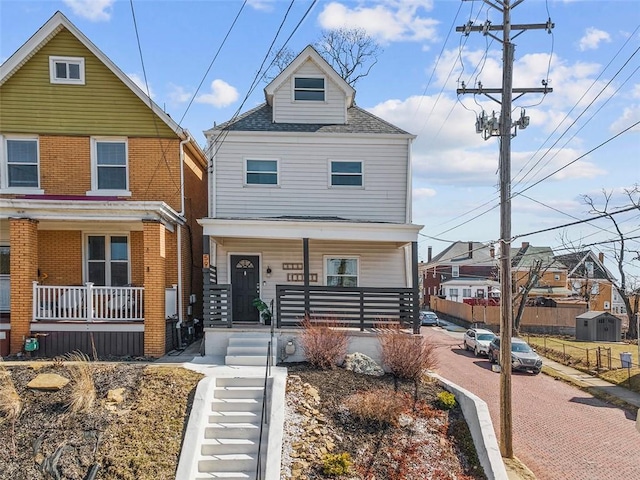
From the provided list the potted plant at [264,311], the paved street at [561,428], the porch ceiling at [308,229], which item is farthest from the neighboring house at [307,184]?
the paved street at [561,428]

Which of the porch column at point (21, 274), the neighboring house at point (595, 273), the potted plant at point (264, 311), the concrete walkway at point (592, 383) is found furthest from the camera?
the neighboring house at point (595, 273)

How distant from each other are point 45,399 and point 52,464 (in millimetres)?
1757

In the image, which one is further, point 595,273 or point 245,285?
point 595,273

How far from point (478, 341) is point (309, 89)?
14.8 metres

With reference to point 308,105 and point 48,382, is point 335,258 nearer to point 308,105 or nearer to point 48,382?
point 308,105

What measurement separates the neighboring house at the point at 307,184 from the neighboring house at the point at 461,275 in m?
31.6

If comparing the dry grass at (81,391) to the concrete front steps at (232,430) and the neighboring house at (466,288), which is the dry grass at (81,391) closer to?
the concrete front steps at (232,430)

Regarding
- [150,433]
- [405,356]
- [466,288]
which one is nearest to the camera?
[150,433]

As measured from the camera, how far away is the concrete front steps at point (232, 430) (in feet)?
25.1

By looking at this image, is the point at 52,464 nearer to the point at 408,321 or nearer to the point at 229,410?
the point at 229,410

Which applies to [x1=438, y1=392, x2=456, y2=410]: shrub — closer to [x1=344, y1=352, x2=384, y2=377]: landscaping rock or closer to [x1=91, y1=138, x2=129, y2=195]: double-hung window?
[x1=344, y1=352, x2=384, y2=377]: landscaping rock

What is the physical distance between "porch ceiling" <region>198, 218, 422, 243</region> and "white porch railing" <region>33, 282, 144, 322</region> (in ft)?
8.60

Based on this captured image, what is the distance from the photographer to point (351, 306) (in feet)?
41.9

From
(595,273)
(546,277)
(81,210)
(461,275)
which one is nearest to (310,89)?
(81,210)
